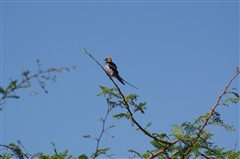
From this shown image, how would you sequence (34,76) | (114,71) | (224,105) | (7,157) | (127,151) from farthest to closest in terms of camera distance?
(114,71) → (127,151) → (224,105) → (7,157) → (34,76)

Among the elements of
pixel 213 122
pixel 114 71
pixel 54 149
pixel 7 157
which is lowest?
pixel 7 157

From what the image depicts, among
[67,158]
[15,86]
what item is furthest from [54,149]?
[15,86]

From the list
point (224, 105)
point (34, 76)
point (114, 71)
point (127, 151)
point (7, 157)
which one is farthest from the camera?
point (114, 71)

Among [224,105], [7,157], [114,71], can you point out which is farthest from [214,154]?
[114,71]

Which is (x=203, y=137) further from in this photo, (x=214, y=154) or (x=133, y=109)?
(x=133, y=109)

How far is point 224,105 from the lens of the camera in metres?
4.46

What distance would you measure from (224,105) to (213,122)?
22 cm

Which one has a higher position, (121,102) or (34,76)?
(121,102)

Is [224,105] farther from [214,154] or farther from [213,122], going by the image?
[214,154]

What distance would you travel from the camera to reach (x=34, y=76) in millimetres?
2363

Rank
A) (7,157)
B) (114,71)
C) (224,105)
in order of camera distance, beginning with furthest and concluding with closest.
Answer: (114,71) → (224,105) → (7,157)

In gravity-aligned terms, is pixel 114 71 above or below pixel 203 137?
above

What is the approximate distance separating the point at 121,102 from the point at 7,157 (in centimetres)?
137

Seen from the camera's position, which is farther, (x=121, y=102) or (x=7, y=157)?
(x=121, y=102)
